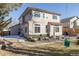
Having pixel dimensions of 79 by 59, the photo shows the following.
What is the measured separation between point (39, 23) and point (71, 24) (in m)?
0.48

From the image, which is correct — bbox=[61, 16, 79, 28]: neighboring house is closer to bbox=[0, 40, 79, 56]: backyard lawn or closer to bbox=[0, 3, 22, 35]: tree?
bbox=[0, 40, 79, 56]: backyard lawn

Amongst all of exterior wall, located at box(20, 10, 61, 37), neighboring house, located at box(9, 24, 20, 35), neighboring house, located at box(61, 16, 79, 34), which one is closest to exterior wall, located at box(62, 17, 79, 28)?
neighboring house, located at box(61, 16, 79, 34)

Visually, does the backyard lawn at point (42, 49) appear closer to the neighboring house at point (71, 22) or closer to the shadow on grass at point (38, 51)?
the shadow on grass at point (38, 51)

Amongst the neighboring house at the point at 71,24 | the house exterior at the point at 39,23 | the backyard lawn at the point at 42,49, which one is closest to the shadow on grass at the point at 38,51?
the backyard lawn at the point at 42,49

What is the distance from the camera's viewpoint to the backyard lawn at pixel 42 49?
3.85 m

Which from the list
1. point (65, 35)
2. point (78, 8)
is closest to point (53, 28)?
point (65, 35)

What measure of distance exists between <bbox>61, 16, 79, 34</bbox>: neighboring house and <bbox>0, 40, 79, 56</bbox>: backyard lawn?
0.17 meters

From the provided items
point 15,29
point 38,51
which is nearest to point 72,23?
point 38,51

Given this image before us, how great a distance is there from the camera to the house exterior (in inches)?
154

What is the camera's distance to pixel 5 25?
155 inches

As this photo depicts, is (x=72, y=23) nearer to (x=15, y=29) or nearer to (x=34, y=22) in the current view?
(x=34, y=22)

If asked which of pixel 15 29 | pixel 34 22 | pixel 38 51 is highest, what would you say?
pixel 34 22

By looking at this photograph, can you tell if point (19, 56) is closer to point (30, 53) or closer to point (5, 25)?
point (30, 53)

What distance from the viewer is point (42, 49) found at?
3.90 meters
